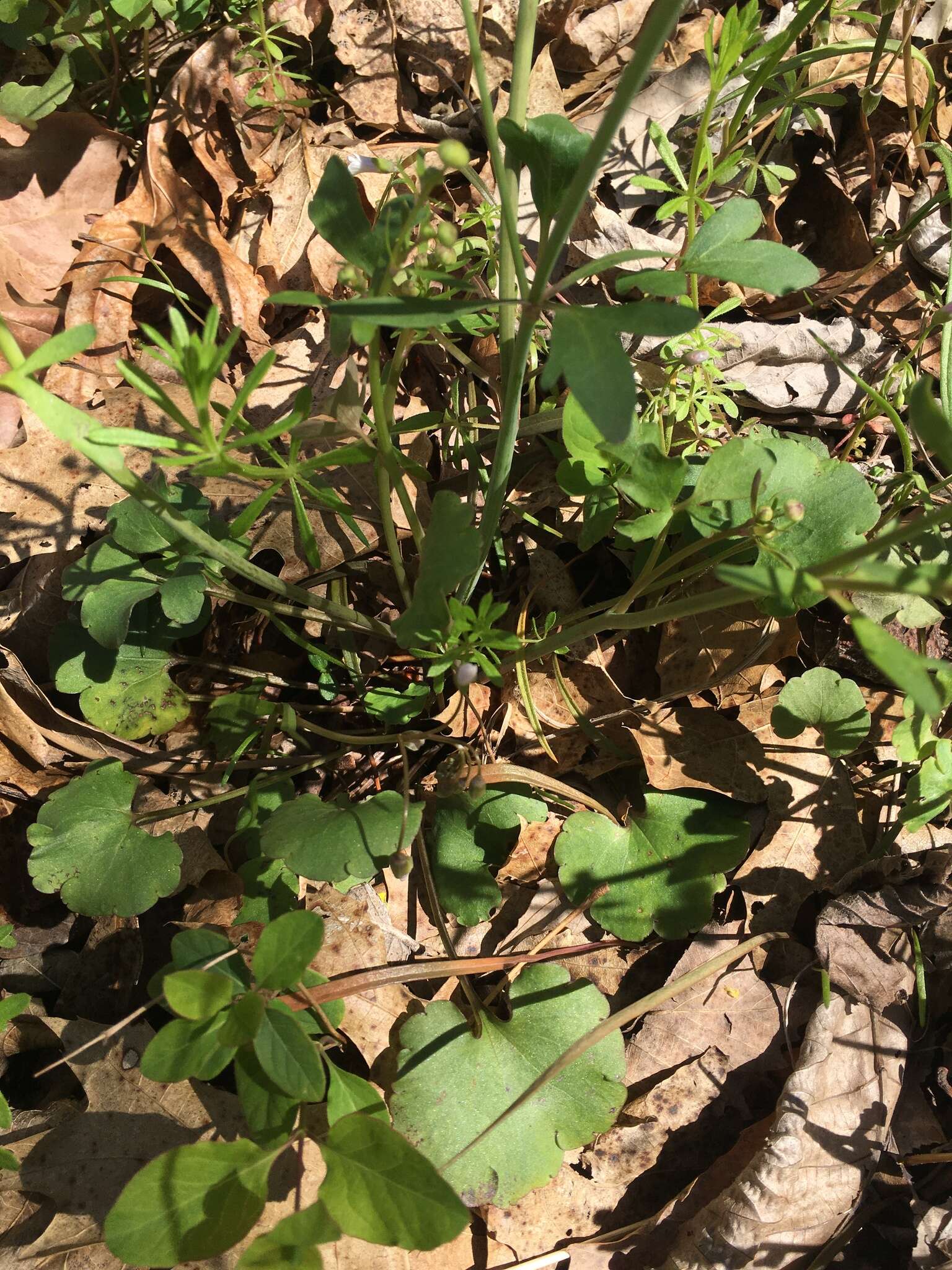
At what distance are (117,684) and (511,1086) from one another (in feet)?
3.98

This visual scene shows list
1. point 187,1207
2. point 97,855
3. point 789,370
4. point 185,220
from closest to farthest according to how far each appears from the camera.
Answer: point 187,1207
point 97,855
point 789,370
point 185,220

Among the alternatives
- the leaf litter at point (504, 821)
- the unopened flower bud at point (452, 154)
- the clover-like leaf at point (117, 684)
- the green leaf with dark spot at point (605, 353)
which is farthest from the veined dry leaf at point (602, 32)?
the clover-like leaf at point (117, 684)

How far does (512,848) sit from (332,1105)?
62cm

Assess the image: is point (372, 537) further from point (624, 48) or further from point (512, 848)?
point (624, 48)

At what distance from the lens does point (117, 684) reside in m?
2.00

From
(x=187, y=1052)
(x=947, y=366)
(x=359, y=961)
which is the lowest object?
(x=359, y=961)

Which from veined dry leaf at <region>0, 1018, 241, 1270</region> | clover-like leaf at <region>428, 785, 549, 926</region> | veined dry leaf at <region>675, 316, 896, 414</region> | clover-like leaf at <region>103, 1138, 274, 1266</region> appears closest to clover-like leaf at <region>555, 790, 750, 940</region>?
clover-like leaf at <region>428, 785, 549, 926</region>

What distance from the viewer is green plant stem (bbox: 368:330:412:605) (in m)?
1.40

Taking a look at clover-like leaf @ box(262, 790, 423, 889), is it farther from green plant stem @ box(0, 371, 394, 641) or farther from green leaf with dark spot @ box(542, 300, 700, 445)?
green leaf with dark spot @ box(542, 300, 700, 445)

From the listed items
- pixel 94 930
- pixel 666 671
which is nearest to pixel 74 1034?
pixel 94 930

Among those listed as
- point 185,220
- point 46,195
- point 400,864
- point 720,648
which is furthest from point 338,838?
point 46,195

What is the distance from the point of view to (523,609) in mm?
2129

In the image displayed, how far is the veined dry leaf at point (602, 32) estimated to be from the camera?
8.71 feet

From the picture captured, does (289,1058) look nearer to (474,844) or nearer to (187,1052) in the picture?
(187,1052)
